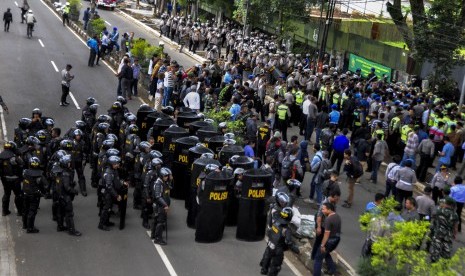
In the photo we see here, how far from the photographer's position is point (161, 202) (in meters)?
13.5

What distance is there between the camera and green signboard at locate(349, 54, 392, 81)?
1288 inches

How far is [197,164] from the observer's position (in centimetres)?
1430

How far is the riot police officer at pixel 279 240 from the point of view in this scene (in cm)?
1187

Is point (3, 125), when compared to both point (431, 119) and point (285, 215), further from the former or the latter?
point (431, 119)

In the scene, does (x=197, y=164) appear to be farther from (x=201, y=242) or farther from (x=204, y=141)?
(x=204, y=141)

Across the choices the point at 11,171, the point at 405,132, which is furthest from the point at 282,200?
the point at 405,132

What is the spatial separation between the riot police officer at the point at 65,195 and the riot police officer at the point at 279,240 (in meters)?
4.08

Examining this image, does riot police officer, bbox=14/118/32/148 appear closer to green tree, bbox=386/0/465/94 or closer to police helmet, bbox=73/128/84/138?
police helmet, bbox=73/128/84/138

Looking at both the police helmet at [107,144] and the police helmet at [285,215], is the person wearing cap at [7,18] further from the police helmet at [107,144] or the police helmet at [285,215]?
the police helmet at [285,215]

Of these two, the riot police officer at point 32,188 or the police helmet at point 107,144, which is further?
the police helmet at point 107,144

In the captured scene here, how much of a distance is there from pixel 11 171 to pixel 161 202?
320cm

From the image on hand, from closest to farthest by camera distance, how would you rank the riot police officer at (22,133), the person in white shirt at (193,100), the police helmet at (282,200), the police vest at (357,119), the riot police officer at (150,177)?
the police helmet at (282,200) → the riot police officer at (150,177) → the riot police officer at (22,133) → the police vest at (357,119) → the person in white shirt at (193,100)

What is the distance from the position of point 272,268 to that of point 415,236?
2.57 meters

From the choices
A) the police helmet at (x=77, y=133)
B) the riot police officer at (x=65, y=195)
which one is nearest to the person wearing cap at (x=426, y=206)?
the riot police officer at (x=65, y=195)
